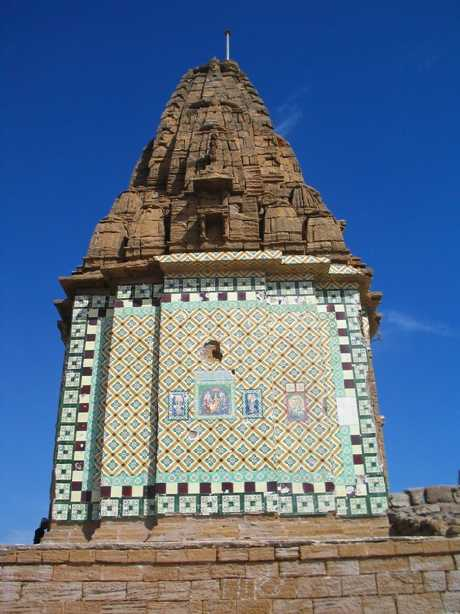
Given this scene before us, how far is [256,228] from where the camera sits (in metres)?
14.2

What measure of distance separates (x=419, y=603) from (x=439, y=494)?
2.26 m

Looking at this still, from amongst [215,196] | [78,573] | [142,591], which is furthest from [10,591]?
[215,196]

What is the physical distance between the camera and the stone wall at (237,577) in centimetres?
853

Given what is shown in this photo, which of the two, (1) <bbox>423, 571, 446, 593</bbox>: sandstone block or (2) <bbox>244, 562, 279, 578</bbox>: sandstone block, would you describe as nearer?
(1) <bbox>423, 571, 446, 593</bbox>: sandstone block

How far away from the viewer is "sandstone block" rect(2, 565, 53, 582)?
8.80 metres

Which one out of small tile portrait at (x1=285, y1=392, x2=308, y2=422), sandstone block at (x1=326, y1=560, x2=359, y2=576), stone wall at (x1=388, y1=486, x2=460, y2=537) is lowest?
sandstone block at (x1=326, y1=560, x2=359, y2=576)

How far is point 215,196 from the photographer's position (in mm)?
14727

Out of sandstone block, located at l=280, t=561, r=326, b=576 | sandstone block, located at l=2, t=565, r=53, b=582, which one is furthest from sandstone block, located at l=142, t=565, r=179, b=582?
sandstone block, located at l=280, t=561, r=326, b=576

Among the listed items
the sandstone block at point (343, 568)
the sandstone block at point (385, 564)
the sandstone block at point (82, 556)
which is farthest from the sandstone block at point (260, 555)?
the sandstone block at point (82, 556)

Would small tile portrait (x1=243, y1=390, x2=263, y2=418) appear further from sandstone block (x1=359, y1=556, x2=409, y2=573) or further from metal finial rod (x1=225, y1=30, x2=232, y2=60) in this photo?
metal finial rod (x1=225, y1=30, x2=232, y2=60)

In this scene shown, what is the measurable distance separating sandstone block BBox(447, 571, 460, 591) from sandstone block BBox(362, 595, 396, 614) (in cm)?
71

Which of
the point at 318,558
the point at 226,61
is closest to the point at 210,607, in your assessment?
the point at 318,558

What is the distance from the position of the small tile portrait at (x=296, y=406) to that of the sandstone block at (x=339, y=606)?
11.8ft

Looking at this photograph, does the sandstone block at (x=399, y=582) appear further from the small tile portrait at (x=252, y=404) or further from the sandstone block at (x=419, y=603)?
the small tile portrait at (x=252, y=404)
